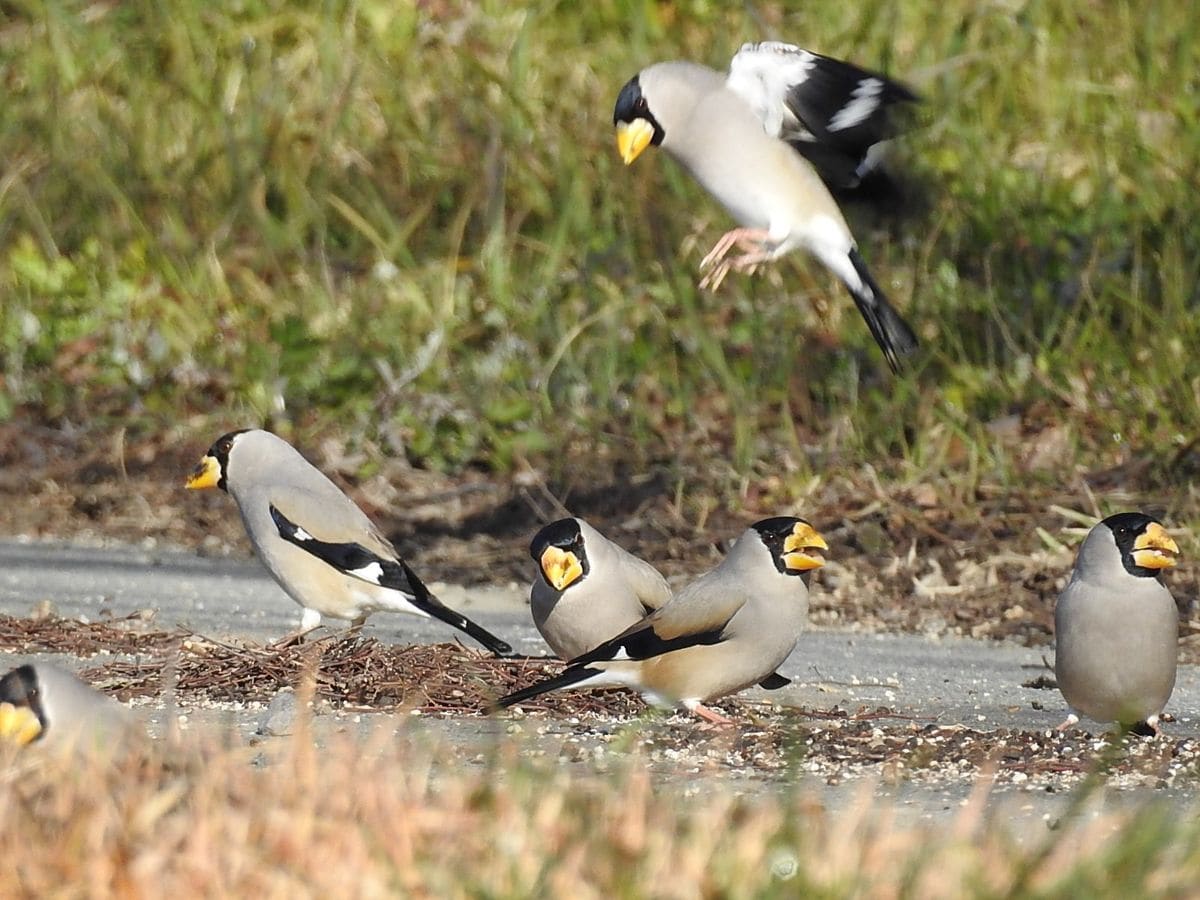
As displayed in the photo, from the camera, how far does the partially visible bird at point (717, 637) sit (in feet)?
17.2

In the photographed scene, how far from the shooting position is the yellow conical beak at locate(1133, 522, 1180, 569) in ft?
17.1

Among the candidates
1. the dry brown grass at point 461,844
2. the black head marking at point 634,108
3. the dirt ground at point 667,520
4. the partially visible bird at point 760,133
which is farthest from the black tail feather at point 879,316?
the dry brown grass at point 461,844

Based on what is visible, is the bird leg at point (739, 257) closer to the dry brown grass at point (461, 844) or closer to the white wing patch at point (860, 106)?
the white wing patch at point (860, 106)

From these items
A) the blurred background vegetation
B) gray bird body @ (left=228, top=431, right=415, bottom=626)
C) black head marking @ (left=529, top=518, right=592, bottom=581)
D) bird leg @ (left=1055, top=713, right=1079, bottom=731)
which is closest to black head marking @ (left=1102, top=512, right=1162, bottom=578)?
bird leg @ (left=1055, top=713, right=1079, bottom=731)

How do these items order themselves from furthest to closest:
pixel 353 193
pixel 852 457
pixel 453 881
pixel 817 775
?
pixel 353 193
pixel 852 457
pixel 817 775
pixel 453 881

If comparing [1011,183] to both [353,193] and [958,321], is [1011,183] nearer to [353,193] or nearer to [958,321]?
[958,321]

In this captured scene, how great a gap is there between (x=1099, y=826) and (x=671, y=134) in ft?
14.1

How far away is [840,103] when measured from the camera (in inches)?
272

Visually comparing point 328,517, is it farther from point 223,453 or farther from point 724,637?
point 724,637

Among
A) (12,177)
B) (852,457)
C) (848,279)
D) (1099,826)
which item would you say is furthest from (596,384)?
(1099,826)

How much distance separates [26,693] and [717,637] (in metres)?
1.99

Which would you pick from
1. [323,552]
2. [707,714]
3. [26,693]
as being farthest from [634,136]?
[26,693]

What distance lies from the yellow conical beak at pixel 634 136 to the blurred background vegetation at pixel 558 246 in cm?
187

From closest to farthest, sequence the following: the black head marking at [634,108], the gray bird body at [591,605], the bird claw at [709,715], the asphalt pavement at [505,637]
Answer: the bird claw at [709,715] → the asphalt pavement at [505,637] → the gray bird body at [591,605] → the black head marking at [634,108]
